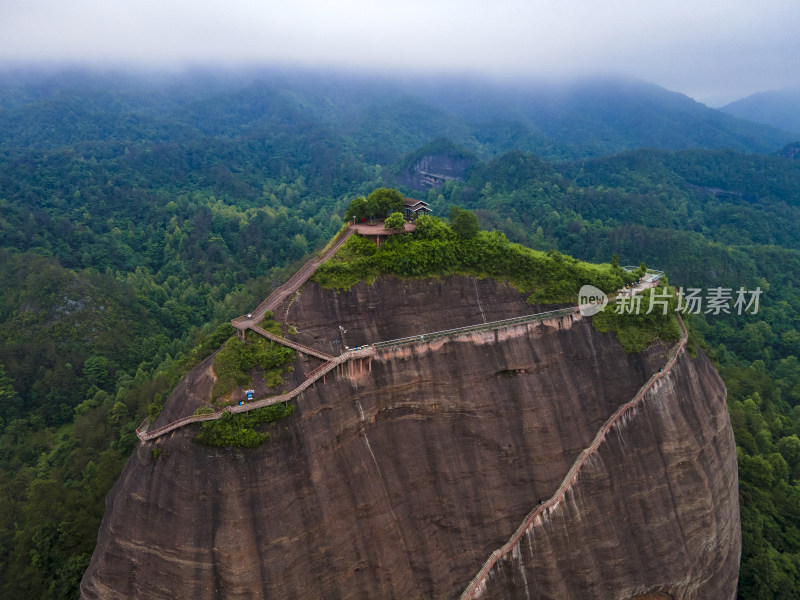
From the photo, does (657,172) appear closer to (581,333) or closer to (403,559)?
(581,333)

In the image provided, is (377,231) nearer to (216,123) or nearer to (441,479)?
(441,479)

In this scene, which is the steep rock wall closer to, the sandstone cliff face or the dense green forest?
the sandstone cliff face

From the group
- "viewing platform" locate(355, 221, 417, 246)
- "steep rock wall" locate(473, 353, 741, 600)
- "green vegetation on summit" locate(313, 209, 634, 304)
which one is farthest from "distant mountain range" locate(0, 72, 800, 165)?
"steep rock wall" locate(473, 353, 741, 600)

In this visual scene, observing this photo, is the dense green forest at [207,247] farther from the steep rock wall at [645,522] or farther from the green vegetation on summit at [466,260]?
the steep rock wall at [645,522]

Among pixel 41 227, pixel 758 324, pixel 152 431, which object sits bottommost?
pixel 758 324

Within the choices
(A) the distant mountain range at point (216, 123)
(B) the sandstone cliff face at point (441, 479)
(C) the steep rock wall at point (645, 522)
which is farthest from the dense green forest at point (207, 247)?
(C) the steep rock wall at point (645, 522)

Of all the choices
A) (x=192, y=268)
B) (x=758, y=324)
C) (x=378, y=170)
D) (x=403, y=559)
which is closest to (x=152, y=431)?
(x=403, y=559)
